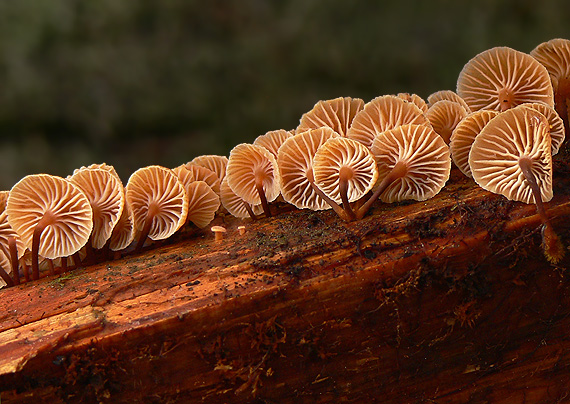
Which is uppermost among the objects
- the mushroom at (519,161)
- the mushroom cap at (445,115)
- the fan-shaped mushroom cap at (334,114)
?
the fan-shaped mushroom cap at (334,114)

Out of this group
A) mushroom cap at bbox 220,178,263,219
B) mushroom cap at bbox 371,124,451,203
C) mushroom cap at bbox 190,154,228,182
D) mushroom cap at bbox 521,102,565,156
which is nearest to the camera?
mushroom cap at bbox 521,102,565,156

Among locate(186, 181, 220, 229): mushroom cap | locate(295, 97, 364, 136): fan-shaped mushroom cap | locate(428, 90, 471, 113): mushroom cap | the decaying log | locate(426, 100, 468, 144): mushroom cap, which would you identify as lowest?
the decaying log

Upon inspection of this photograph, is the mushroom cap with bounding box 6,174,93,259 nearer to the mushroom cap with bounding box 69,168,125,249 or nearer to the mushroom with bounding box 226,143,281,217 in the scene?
the mushroom cap with bounding box 69,168,125,249

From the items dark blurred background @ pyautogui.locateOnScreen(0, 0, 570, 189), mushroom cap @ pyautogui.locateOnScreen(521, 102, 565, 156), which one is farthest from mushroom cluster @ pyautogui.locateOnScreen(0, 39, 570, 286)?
dark blurred background @ pyautogui.locateOnScreen(0, 0, 570, 189)

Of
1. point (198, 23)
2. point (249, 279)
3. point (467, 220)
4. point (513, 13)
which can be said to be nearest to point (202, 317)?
point (249, 279)

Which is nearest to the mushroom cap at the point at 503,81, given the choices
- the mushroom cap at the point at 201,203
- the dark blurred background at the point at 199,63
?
the mushroom cap at the point at 201,203

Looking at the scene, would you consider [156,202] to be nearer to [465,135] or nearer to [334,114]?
[334,114]

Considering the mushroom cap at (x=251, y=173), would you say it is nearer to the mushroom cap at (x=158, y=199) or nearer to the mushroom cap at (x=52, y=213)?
the mushroom cap at (x=158, y=199)

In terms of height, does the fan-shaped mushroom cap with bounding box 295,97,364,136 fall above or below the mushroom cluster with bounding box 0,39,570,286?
above
